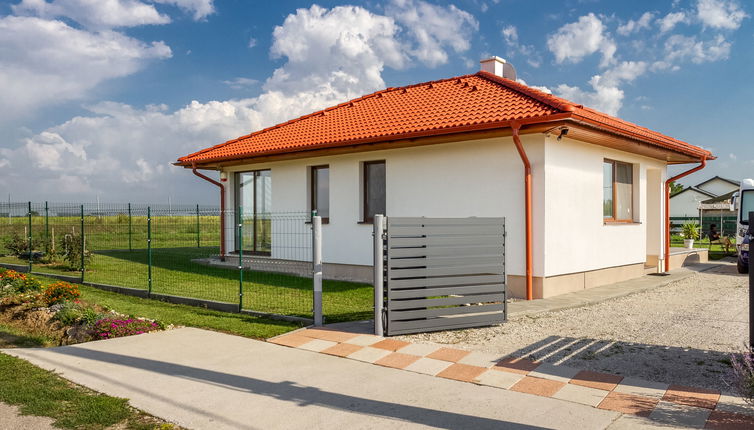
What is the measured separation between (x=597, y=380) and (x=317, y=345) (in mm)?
3218

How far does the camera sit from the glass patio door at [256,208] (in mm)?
14867

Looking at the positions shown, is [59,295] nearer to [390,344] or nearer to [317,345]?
[317,345]

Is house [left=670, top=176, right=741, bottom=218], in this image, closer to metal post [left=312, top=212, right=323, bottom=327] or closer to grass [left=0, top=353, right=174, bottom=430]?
metal post [left=312, top=212, right=323, bottom=327]

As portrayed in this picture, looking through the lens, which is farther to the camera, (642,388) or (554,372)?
(554,372)

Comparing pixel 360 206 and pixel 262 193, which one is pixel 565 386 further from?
pixel 262 193

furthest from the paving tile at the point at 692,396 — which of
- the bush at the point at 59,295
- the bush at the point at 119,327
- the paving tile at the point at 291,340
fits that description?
the bush at the point at 59,295

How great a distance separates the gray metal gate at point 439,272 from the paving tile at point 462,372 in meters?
1.52

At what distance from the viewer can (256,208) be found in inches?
601

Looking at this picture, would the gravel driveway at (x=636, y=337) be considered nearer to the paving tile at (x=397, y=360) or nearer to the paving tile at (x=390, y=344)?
the paving tile at (x=390, y=344)

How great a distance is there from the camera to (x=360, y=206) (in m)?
12.7

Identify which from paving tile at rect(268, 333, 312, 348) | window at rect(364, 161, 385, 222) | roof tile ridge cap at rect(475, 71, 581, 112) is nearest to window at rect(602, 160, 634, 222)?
roof tile ridge cap at rect(475, 71, 581, 112)

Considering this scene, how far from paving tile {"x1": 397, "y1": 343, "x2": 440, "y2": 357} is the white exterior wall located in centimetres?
422

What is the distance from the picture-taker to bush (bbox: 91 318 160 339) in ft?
24.5

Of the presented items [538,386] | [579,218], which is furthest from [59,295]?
[579,218]
